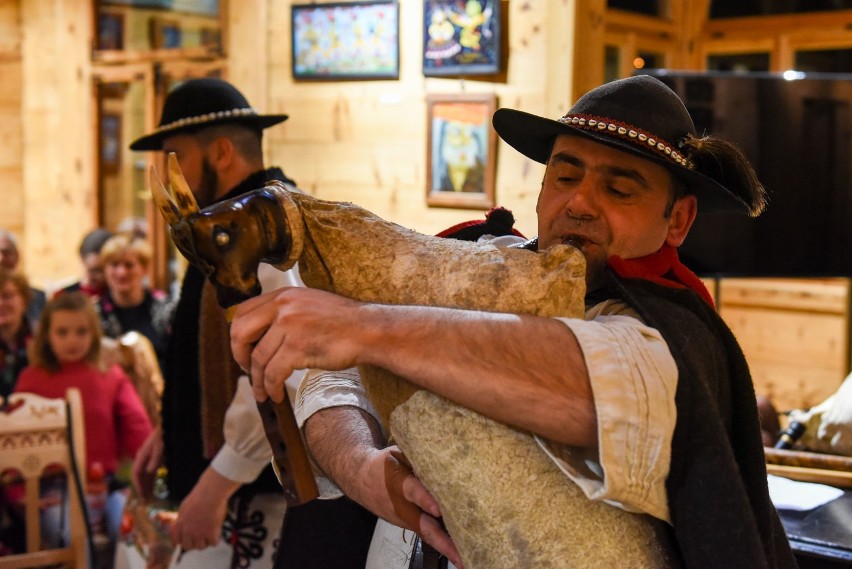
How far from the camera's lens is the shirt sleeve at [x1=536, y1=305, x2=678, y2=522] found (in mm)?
1014

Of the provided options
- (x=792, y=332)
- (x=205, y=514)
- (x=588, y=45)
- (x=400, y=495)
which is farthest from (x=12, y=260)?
(x=400, y=495)

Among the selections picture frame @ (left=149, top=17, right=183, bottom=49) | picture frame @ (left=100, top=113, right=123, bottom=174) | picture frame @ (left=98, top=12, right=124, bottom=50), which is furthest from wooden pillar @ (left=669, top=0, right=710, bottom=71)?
picture frame @ (left=100, top=113, right=123, bottom=174)

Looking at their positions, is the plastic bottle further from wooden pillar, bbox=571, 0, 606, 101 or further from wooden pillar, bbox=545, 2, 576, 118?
wooden pillar, bbox=571, 0, 606, 101

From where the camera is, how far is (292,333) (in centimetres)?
105

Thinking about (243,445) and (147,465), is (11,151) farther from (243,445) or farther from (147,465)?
(243,445)

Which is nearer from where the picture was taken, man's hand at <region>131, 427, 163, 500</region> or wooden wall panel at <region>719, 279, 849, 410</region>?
man's hand at <region>131, 427, 163, 500</region>

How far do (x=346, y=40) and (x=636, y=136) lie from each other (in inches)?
134

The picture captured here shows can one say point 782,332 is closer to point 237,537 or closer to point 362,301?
point 237,537

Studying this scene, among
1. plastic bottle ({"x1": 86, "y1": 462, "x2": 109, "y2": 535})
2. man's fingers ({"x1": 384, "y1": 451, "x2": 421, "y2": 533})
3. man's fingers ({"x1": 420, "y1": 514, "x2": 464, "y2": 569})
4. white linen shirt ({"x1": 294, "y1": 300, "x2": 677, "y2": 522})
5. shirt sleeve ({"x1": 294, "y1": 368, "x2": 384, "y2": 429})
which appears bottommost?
plastic bottle ({"x1": 86, "y1": 462, "x2": 109, "y2": 535})

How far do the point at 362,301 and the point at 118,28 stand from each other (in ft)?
18.5

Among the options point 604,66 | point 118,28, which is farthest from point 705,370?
point 118,28

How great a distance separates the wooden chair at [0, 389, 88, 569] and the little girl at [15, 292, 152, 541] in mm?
534

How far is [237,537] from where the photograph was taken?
2.35 m

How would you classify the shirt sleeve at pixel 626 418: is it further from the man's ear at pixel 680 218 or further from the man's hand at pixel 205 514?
the man's hand at pixel 205 514
